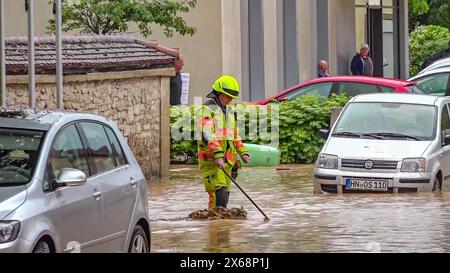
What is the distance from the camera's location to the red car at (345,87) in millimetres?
27703

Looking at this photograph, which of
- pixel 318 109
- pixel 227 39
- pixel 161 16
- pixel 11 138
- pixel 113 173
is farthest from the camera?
pixel 227 39

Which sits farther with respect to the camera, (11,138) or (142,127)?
(142,127)

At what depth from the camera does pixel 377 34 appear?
50750 millimetres

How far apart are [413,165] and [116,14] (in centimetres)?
1088

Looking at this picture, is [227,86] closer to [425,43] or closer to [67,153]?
[67,153]

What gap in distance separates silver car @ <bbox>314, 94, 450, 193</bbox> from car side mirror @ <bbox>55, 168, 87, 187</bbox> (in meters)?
9.64

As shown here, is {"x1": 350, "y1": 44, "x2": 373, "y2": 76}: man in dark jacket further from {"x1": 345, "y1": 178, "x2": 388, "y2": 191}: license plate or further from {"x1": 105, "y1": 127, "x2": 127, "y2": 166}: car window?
{"x1": 105, "y1": 127, "x2": 127, "y2": 166}: car window

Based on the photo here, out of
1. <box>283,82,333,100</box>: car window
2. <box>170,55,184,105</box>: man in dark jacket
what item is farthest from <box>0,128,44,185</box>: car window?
<box>283,82,333,100</box>: car window

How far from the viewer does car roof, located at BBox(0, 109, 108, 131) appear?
35.0 feet

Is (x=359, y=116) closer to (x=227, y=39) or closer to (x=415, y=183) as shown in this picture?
(x=415, y=183)

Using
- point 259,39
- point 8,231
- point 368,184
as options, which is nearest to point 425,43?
point 259,39

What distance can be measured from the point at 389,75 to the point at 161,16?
75.0 feet

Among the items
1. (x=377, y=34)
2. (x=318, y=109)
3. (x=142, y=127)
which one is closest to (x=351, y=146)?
(x=142, y=127)
